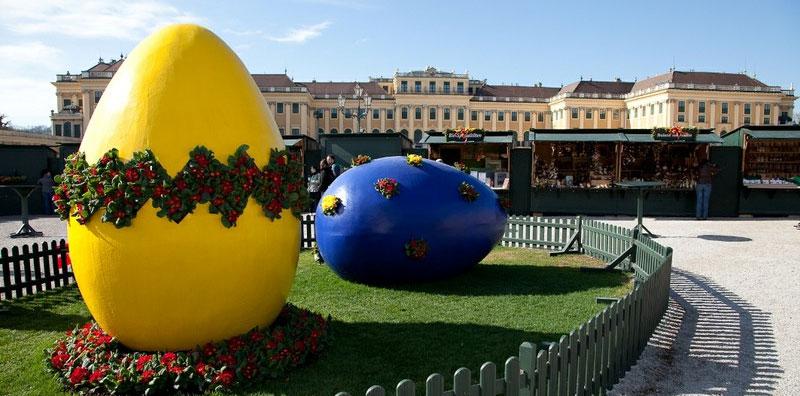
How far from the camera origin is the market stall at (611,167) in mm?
21578

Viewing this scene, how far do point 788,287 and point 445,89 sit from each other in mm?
98762

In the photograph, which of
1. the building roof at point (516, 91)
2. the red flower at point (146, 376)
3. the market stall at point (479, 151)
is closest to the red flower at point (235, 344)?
the red flower at point (146, 376)

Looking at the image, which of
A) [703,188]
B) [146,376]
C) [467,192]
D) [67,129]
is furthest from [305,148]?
[67,129]

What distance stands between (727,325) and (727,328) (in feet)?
0.57

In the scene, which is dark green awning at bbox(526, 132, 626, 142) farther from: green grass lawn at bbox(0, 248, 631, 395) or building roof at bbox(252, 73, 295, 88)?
building roof at bbox(252, 73, 295, 88)

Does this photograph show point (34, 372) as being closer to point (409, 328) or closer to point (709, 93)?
point (409, 328)

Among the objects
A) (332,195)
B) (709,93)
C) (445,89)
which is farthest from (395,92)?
(332,195)

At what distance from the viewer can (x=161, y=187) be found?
16.6 feet

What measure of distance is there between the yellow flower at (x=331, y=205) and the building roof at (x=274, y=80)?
94906mm

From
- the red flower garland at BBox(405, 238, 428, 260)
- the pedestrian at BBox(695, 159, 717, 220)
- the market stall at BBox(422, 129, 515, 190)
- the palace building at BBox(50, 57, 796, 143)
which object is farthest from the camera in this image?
the palace building at BBox(50, 57, 796, 143)

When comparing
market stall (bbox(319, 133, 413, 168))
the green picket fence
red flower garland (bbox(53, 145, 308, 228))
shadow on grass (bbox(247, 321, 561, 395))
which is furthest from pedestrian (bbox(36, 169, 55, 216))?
the green picket fence

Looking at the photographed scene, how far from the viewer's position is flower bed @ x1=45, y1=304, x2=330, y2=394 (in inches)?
204

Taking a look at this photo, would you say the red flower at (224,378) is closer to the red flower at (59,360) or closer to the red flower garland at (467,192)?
the red flower at (59,360)

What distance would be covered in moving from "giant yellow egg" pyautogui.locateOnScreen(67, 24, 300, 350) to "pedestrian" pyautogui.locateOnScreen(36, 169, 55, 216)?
66.5 feet
